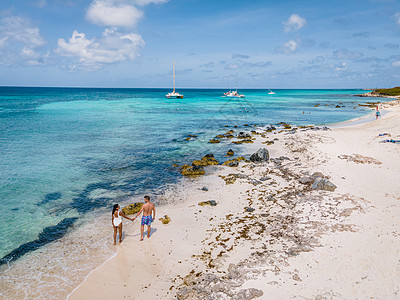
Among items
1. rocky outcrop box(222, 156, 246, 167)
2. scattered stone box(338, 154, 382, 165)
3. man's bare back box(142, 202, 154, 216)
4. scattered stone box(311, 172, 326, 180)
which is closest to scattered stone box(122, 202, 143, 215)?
man's bare back box(142, 202, 154, 216)

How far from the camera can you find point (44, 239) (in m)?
11.8

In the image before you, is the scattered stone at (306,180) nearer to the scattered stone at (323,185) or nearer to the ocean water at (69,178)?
the scattered stone at (323,185)

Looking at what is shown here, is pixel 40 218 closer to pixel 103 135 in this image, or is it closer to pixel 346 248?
pixel 346 248

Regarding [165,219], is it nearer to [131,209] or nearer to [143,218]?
[143,218]

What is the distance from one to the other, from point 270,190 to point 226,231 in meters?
5.73

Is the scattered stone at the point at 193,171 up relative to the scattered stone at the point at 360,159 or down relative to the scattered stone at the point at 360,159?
down

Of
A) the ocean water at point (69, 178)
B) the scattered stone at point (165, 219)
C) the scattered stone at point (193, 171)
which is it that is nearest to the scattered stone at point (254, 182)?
the scattered stone at point (193, 171)

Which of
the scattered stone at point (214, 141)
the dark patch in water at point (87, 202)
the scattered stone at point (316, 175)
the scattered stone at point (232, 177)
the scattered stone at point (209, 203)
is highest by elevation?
the scattered stone at point (214, 141)

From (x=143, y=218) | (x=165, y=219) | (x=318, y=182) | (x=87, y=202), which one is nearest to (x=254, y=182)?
(x=318, y=182)

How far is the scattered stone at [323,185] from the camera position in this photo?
15.1m

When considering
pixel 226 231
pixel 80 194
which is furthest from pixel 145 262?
pixel 80 194

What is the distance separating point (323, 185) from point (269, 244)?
23.2ft

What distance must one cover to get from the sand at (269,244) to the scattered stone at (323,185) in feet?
0.92

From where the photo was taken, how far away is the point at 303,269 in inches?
341
